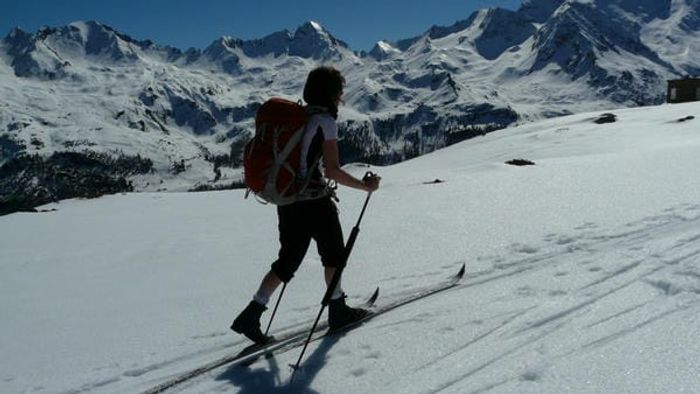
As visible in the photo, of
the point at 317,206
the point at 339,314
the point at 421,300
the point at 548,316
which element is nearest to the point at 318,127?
the point at 317,206

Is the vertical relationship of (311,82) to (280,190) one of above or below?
above

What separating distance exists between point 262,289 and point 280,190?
1183 millimetres

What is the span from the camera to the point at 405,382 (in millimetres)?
5176

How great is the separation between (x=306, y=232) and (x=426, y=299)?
6.34 ft

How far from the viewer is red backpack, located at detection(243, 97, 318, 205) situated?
5836mm

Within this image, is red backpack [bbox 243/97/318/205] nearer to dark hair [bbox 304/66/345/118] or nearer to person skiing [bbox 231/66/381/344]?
person skiing [bbox 231/66/381/344]

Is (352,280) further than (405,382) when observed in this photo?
Yes

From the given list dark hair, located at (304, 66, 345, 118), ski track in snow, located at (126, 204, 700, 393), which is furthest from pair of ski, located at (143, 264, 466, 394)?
dark hair, located at (304, 66, 345, 118)

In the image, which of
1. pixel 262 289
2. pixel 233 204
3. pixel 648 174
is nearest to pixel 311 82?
pixel 262 289

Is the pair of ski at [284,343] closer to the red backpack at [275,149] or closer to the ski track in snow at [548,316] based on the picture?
the ski track in snow at [548,316]

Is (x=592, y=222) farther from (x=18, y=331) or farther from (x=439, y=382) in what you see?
→ (x=18, y=331)

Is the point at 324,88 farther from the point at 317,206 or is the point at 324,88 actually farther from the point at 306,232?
the point at 306,232

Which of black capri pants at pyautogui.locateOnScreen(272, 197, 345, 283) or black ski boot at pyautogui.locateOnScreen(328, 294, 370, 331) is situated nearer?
black capri pants at pyautogui.locateOnScreen(272, 197, 345, 283)

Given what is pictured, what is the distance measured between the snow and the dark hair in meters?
2.52
